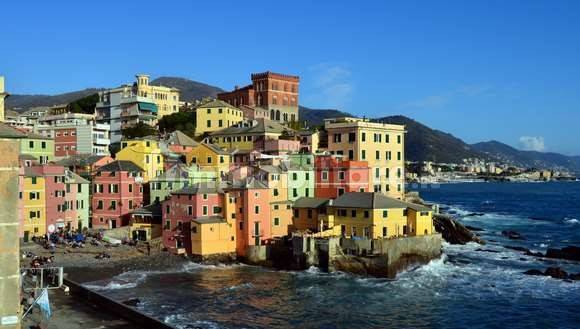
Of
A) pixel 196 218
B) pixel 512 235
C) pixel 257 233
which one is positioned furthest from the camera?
pixel 512 235

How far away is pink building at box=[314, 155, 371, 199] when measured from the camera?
223 feet

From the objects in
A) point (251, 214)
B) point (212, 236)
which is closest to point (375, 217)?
point (251, 214)

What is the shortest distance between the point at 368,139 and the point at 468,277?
2484 centimetres

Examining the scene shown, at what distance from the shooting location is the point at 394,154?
262ft

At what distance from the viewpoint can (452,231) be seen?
7931cm

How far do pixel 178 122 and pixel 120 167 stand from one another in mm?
40309

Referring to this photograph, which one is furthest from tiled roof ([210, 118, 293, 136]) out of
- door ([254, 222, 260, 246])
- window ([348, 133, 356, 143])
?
door ([254, 222, 260, 246])

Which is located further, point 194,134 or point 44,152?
point 194,134

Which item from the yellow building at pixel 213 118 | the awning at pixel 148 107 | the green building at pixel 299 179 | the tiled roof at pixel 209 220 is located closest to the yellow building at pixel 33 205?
the tiled roof at pixel 209 220

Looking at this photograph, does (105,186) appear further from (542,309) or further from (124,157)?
(542,309)

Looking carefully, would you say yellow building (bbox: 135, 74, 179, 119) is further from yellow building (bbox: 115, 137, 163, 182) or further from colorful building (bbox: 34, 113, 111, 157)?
yellow building (bbox: 115, 137, 163, 182)

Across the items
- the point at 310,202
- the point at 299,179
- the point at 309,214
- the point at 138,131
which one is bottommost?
the point at 309,214

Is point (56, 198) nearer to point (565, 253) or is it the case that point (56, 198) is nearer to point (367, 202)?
point (367, 202)

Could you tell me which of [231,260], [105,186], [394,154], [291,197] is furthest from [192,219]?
[394,154]
